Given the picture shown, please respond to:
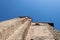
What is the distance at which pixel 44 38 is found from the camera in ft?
11.6

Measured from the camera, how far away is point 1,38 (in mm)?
2451

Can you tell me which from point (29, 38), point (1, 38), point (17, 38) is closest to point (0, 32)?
point (1, 38)

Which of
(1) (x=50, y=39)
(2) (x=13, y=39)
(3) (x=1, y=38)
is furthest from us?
(1) (x=50, y=39)

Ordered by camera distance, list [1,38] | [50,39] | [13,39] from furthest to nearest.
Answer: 1. [50,39]
2. [13,39]
3. [1,38]

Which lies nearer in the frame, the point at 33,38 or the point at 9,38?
the point at 9,38

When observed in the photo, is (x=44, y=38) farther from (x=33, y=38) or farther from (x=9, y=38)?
(x=9, y=38)

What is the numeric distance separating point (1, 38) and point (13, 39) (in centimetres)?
26

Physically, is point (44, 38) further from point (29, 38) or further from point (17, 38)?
point (17, 38)

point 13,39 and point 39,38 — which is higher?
point 13,39

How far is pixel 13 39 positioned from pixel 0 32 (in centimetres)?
25

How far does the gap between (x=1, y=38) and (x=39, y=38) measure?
4.18 ft

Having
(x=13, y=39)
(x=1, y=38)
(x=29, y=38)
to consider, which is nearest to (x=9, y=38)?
(x=13, y=39)

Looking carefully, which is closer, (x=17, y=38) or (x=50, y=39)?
(x=17, y=38)

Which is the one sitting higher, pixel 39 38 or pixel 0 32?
pixel 0 32
